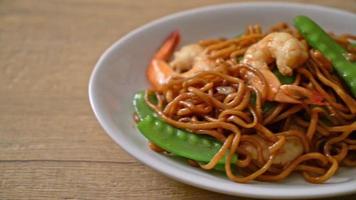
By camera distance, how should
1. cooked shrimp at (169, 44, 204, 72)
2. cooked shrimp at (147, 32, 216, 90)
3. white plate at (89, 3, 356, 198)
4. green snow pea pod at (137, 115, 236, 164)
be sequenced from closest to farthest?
white plate at (89, 3, 356, 198)
green snow pea pod at (137, 115, 236, 164)
cooked shrimp at (147, 32, 216, 90)
cooked shrimp at (169, 44, 204, 72)

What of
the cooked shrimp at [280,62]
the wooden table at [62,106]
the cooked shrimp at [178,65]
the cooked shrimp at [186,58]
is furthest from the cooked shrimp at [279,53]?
the wooden table at [62,106]

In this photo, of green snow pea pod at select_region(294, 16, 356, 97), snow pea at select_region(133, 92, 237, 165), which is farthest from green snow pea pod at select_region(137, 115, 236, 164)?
green snow pea pod at select_region(294, 16, 356, 97)

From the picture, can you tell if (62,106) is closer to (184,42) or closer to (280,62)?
(184,42)

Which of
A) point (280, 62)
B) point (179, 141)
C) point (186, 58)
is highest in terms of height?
point (280, 62)

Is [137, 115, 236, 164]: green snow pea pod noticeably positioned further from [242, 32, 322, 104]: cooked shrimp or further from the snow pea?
[242, 32, 322, 104]: cooked shrimp

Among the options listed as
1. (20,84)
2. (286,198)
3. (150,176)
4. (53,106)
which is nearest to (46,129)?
(53,106)

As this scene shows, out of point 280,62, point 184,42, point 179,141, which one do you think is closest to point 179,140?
point 179,141

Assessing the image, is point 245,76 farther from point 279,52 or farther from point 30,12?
point 30,12
